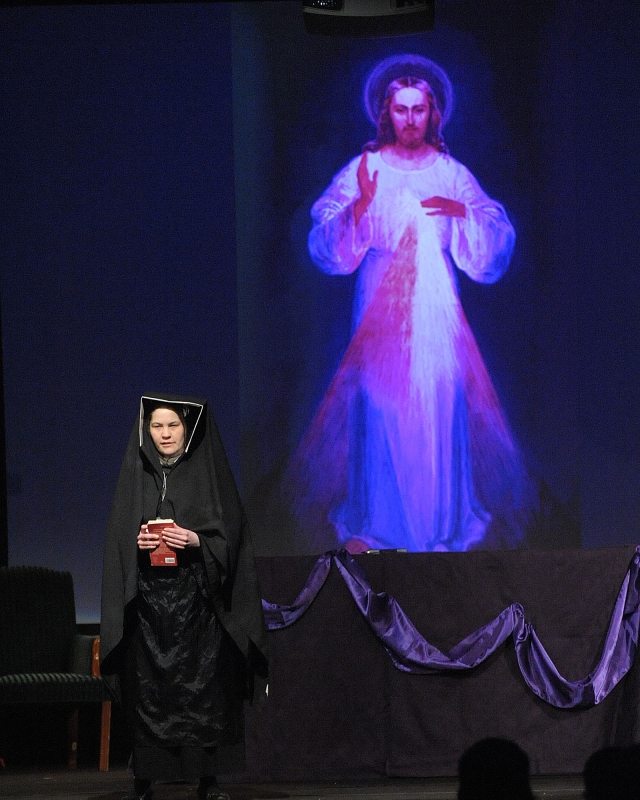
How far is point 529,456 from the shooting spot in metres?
6.12

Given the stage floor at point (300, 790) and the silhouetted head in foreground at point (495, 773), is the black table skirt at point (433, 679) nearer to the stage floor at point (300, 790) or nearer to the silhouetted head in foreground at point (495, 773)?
the stage floor at point (300, 790)

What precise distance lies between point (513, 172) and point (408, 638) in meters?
2.86

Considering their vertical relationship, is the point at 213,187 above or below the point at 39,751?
above

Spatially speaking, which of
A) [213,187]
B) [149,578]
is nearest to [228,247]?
[213,187]

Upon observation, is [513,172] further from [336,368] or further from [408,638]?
[408,638]

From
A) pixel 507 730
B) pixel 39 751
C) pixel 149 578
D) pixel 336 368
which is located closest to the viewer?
pixel 149 578

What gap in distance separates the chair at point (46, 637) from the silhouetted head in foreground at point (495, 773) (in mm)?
3763

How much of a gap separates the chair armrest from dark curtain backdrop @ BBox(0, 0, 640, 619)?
1.68ft

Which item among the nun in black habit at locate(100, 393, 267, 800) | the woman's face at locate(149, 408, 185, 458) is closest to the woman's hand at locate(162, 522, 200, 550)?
the nun in black habit at locate(100, 393, 267, 800)

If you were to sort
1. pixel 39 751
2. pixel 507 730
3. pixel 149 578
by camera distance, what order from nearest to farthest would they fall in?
pixel 149 578 < pixel 507 730 < pixel 39 751

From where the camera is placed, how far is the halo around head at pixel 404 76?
6336 mm

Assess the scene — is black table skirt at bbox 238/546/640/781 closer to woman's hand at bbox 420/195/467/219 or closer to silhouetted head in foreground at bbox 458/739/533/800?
woman's hand at bbox 420/195/467/219

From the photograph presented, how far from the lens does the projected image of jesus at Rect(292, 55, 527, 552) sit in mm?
6125

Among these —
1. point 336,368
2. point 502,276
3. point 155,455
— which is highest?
point 502,276
